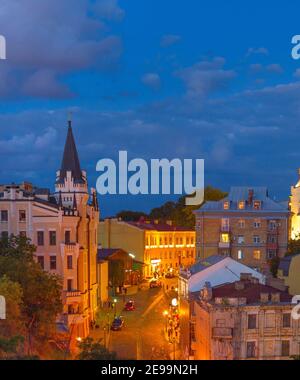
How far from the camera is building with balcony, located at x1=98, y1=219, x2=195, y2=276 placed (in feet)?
161

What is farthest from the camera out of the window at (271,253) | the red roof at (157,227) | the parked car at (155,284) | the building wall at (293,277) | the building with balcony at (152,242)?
the red roof at (157,227)

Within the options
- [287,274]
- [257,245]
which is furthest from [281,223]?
[287,274]

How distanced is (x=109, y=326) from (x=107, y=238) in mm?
21466

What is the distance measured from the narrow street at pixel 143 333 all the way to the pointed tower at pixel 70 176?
626cm

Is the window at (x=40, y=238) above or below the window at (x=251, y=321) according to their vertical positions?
above

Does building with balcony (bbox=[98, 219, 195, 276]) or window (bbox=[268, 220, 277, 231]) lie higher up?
window (bbox=[268, 220, 277, 231])

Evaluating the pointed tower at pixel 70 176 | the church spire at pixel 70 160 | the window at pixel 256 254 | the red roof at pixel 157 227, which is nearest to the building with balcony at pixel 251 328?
the pointed tower at pixel 70 176

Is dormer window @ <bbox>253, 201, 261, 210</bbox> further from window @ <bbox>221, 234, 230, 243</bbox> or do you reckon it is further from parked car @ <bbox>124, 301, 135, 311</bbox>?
parked car @ <bbox>124, 301, 135, 311</bbox>

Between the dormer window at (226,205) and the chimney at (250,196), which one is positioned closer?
the chimney at (250,196)

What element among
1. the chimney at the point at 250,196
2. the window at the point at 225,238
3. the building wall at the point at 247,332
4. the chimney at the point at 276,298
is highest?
the chimney at the point at 250,196

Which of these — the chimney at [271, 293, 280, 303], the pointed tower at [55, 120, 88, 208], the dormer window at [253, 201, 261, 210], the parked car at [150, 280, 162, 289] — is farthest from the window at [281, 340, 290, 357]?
the parked car at [150, 280, 162, 289]

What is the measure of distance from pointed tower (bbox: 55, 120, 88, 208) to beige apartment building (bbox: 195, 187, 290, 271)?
37.3 ft

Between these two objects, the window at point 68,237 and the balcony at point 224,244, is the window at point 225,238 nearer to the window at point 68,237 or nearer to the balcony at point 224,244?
the balcony at point 224,244

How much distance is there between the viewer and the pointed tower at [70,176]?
29.6m
